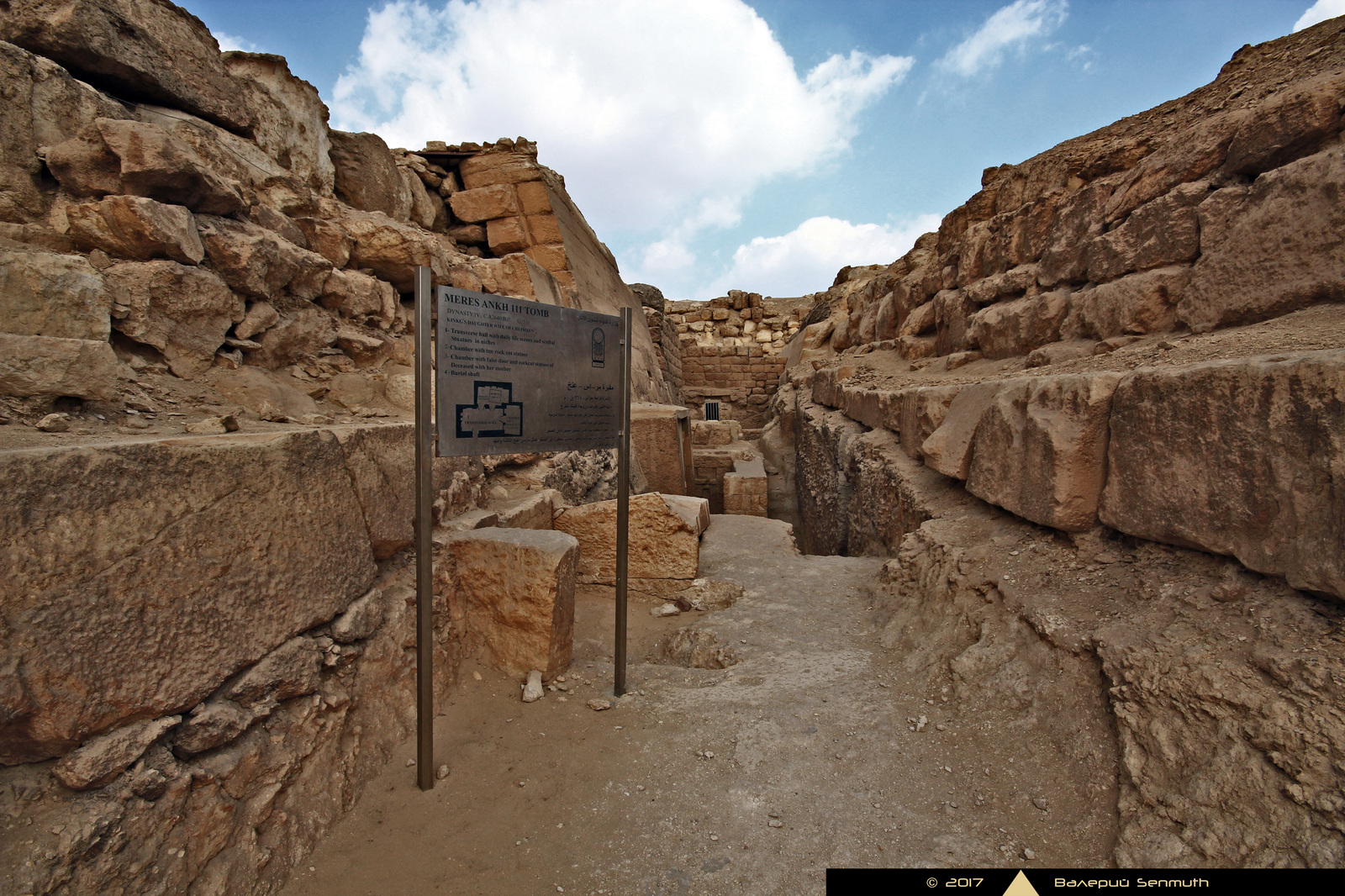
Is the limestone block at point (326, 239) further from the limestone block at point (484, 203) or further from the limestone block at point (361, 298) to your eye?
the limestone block at point (484, 203)

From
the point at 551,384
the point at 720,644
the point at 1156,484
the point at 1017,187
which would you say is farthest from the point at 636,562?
the point at 1017,187

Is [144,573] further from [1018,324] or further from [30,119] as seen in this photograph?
[1018,324]

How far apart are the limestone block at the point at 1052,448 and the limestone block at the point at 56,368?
3.39 meters

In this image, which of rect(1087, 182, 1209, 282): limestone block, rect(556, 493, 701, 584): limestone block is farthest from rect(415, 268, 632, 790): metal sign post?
rect(1087, 182, 1209, 282): limestone block

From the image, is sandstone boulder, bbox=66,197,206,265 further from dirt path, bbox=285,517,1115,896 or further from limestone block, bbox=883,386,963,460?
limestone block, bbox=883,386,963,460

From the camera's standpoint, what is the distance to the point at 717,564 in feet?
12.5

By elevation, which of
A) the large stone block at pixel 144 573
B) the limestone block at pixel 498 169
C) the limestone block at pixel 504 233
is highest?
the limestone block at pixel 498 169

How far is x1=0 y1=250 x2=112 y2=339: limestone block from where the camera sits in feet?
5.99

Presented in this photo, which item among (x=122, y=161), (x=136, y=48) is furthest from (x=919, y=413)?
(x=136, y=48)

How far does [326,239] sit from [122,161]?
122cm

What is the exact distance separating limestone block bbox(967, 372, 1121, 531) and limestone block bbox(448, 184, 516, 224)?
5903 mm

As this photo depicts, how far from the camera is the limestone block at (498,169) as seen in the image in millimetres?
A: 6625

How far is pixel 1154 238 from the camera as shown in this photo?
334 centimetres

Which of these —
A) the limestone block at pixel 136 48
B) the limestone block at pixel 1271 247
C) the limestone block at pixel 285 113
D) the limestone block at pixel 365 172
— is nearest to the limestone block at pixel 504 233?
the limestone block at pixel 365 172
